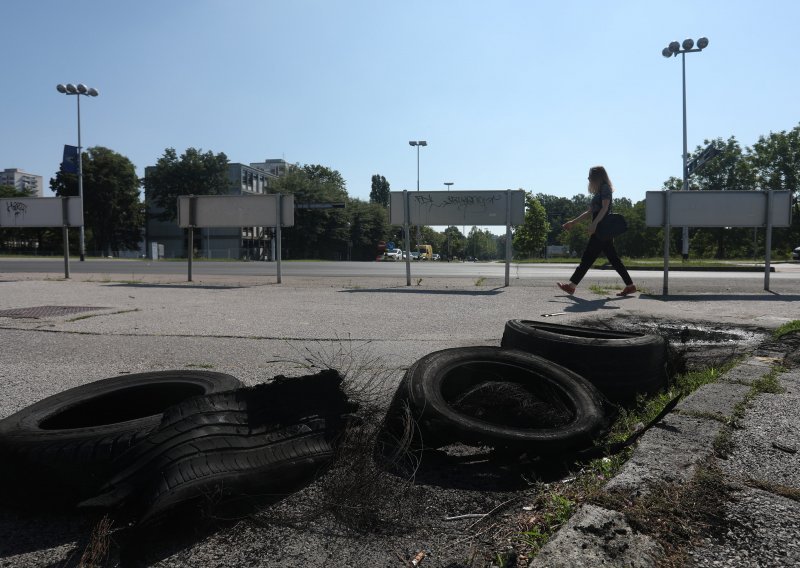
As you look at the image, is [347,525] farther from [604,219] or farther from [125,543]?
[604,219]

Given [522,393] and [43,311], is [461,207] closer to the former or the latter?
[43,311]

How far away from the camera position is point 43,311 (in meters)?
8.52

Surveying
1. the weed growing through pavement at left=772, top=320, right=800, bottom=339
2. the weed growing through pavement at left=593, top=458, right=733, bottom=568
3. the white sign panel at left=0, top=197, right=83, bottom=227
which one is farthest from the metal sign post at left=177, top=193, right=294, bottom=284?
the weed growing through pavement at left=593, top=458, right=733, bottom=568

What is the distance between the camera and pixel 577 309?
8.80 m

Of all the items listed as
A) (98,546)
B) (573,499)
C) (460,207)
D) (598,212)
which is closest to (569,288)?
(598,212)

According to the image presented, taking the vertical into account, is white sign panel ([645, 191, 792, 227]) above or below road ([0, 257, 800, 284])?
above

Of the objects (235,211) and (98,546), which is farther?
(235,211)

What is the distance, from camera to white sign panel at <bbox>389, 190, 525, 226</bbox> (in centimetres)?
1359

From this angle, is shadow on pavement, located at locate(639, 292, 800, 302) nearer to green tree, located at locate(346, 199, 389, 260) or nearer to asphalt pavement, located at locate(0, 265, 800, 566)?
asphalt pavement, located at locate(0, 265, 800, 566)

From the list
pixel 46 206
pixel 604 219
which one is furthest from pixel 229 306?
pixel 46 206

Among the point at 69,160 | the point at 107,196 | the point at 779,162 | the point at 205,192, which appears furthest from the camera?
the point at 205,192

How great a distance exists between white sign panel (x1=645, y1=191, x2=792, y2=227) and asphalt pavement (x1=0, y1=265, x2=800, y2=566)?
135 cm

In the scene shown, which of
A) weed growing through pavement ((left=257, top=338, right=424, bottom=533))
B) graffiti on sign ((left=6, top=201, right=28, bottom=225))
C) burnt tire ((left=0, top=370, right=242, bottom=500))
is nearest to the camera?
weed growing through pavement ((left=257, top=338, right=424, bottom=533))

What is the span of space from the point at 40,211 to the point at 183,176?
67275 millimetres
